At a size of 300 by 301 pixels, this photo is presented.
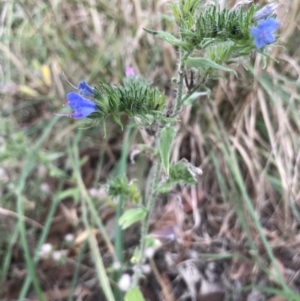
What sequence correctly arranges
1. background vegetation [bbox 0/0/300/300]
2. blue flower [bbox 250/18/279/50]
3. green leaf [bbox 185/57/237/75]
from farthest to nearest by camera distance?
background vegetation [bbox 0/0/300/300] → green leaf [bbox 185/57/237/75] → blue flower [bbox 250/18/279/50]

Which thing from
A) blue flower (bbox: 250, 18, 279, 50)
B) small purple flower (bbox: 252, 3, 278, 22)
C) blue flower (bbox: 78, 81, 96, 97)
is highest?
small purple flower (bbox: 252, 3, 278, 22)

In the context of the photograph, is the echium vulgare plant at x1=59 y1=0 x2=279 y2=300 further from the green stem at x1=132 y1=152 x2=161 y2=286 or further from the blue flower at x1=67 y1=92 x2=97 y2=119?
the green stem at x1=132 y1=152 x2=161 y2=286

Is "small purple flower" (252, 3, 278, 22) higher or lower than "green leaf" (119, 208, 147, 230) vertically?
higher

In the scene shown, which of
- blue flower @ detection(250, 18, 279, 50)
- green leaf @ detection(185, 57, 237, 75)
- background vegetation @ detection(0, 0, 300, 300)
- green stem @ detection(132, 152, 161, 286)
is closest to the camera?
blue flower @ detection(250, 18, 279, 50)

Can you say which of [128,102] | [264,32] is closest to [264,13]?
[264,32]

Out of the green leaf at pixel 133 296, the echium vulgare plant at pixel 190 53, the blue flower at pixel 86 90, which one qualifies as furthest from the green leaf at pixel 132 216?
the blue flower at pixel 86 90

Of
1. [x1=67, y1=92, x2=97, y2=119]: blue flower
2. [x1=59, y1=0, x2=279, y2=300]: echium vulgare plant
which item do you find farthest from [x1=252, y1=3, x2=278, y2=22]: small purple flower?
[x1=67, y1=92, x2=97, y2=119]: blue flower

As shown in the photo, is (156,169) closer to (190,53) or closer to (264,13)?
(190,53)
